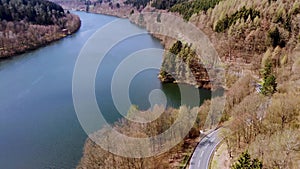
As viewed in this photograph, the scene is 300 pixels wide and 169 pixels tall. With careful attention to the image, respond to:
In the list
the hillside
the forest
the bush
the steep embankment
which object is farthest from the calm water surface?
the bush

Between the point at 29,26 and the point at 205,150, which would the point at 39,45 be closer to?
the point at 29,26

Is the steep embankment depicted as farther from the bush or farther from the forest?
the bush

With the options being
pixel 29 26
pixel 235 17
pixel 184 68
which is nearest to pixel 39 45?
pixel 29 26

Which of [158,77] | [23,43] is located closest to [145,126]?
[158,77]

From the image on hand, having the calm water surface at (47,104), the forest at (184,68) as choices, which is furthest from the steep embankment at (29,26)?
the forest at (184,68)

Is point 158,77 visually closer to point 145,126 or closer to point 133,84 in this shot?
point 133,84

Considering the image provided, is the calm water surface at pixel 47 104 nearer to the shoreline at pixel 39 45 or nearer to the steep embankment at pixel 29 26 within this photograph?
the shoreline at pixel 39 45
